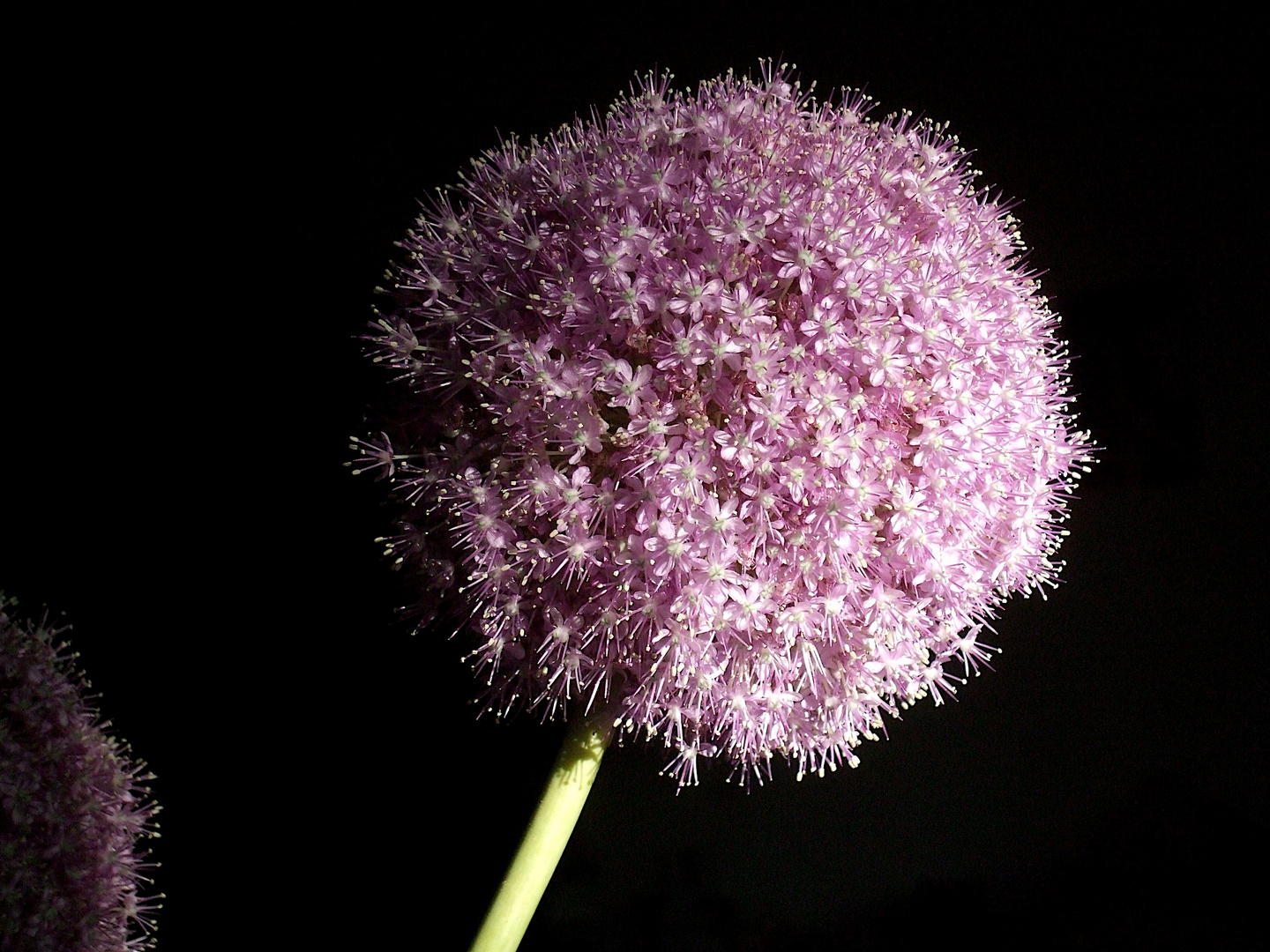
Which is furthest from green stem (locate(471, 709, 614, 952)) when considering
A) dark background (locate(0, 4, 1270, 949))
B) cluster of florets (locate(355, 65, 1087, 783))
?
dark background (locate(0, 4, 1270, 949))

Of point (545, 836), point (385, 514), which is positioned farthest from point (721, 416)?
point (385, 514)

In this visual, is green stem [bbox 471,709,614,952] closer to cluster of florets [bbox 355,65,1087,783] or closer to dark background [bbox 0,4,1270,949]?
cluster of florets [bbox 355,65,1087,783]

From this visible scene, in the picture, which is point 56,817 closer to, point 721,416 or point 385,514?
point 385,514

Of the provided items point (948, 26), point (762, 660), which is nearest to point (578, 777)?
point (762, 660)

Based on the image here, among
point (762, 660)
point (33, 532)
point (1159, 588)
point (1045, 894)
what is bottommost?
point (33, 532)

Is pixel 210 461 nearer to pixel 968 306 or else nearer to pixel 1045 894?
pixel 968 306
